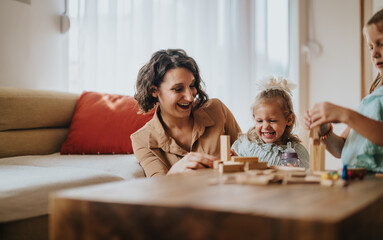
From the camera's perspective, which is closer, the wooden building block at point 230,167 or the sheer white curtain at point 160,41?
the wooden building block at point 230,167

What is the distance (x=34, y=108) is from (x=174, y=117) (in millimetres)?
902

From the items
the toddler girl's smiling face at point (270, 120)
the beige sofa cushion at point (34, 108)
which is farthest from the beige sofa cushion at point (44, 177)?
the toddler girl's smiling face at point (270, 120)

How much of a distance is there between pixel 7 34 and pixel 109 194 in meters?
2.12

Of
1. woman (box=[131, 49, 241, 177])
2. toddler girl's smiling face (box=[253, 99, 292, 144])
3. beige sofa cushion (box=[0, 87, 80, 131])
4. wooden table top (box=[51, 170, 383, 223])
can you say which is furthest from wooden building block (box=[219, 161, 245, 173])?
beige sofa cushion (box=[0, 87, 80, 131])

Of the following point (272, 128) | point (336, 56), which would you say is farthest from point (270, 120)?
point (336, 56)

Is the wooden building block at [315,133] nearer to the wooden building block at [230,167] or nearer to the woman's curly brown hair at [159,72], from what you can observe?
the wooden building block at [230,167]

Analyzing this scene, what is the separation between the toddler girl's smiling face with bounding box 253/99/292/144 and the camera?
1.75m

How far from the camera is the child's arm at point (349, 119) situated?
1054 mm

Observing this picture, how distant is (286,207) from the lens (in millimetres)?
586

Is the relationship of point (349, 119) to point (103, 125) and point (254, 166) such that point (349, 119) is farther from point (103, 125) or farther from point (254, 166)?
point (103, 125)

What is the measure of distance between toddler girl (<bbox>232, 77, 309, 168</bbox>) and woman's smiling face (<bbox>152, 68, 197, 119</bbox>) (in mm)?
324

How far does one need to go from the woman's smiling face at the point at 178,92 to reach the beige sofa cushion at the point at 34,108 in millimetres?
853

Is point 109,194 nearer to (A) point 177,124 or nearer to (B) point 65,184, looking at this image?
(B) point 65,184

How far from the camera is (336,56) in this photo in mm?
4156
